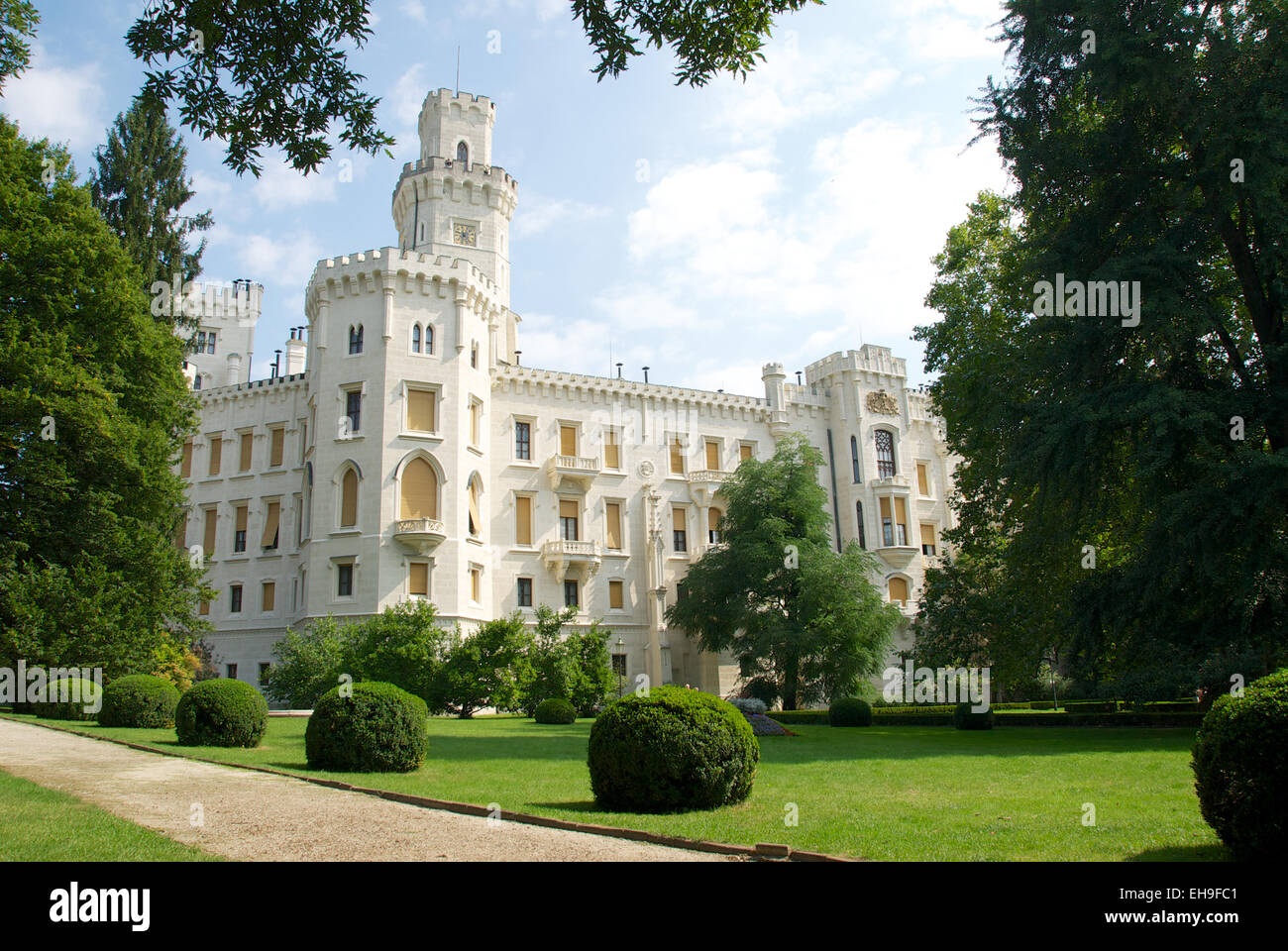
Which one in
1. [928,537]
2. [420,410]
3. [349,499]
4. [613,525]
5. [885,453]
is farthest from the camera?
[928,537]

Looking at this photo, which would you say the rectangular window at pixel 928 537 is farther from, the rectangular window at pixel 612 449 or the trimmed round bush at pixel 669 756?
the trimmed round bush at pixel 669 756

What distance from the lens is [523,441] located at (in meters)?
43.0

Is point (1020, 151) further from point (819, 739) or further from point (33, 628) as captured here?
point (33, 628)

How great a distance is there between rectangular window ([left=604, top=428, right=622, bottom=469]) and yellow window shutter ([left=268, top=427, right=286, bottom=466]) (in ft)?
51.1

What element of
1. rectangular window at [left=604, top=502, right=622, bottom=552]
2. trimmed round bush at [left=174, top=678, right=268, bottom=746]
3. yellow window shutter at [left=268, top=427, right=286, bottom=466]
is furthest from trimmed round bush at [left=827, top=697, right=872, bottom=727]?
yellow window shutter at [left=268, top=427, right=286, bottom=466]

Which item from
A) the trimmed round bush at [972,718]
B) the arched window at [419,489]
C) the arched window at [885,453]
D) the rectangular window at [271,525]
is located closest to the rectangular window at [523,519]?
the arched window at [419,489]

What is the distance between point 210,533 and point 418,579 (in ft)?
44.8

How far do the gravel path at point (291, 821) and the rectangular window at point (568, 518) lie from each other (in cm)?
2954

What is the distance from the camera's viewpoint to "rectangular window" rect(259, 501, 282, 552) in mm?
41156

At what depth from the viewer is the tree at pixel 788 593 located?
1335 inches

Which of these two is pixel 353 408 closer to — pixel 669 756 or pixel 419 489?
pixel 419 489

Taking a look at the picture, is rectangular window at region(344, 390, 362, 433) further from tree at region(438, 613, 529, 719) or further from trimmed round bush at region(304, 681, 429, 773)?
trimmed round bush at region(304, 681, 429, 773)

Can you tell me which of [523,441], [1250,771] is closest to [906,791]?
[1250,771]
